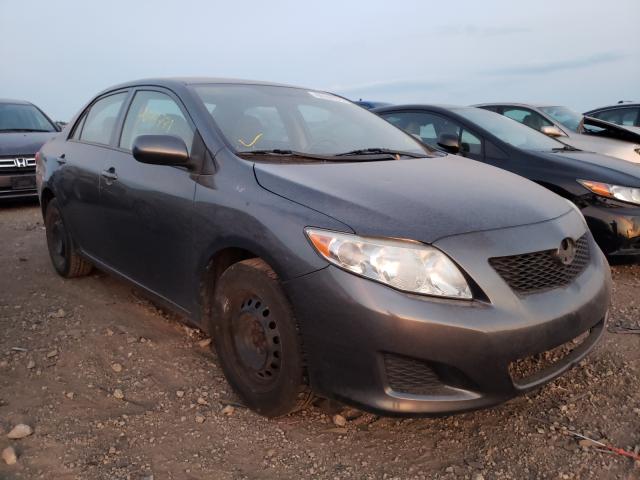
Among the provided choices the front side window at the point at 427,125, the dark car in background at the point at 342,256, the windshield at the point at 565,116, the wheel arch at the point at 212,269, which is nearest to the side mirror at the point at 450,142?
the front side window at the point at 427,125

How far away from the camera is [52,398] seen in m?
2.56

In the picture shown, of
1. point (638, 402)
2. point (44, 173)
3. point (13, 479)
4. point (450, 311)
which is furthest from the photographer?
point (44, 173)

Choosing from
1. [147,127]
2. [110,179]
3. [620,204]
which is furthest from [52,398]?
[620,204]

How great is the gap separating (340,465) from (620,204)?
3090mm

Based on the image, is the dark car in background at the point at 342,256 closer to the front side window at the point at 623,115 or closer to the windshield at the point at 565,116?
the windshield at the point at 565,116

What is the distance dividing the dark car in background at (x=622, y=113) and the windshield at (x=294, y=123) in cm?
795

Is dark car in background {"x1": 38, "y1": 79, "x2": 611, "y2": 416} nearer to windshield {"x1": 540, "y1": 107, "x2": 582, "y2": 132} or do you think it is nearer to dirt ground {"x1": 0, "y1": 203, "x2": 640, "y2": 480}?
dirt ground {"x1": 0, "y1": 203, "x2": 640, "y2": 480}

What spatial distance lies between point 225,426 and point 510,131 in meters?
3.95

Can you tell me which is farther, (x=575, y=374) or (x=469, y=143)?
(x=469, y=143)

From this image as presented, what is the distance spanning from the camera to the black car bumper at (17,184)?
7.00m

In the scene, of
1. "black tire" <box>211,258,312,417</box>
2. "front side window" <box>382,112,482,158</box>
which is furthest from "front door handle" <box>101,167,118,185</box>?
"front side window" <box>382,112,482,158</box>

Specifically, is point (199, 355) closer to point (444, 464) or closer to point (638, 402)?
point (444, 464)

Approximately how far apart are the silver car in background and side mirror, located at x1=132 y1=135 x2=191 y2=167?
451 centimetres

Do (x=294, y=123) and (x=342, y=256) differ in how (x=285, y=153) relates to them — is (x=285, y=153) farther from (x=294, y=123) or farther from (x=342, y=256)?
(x=342, y=256)
